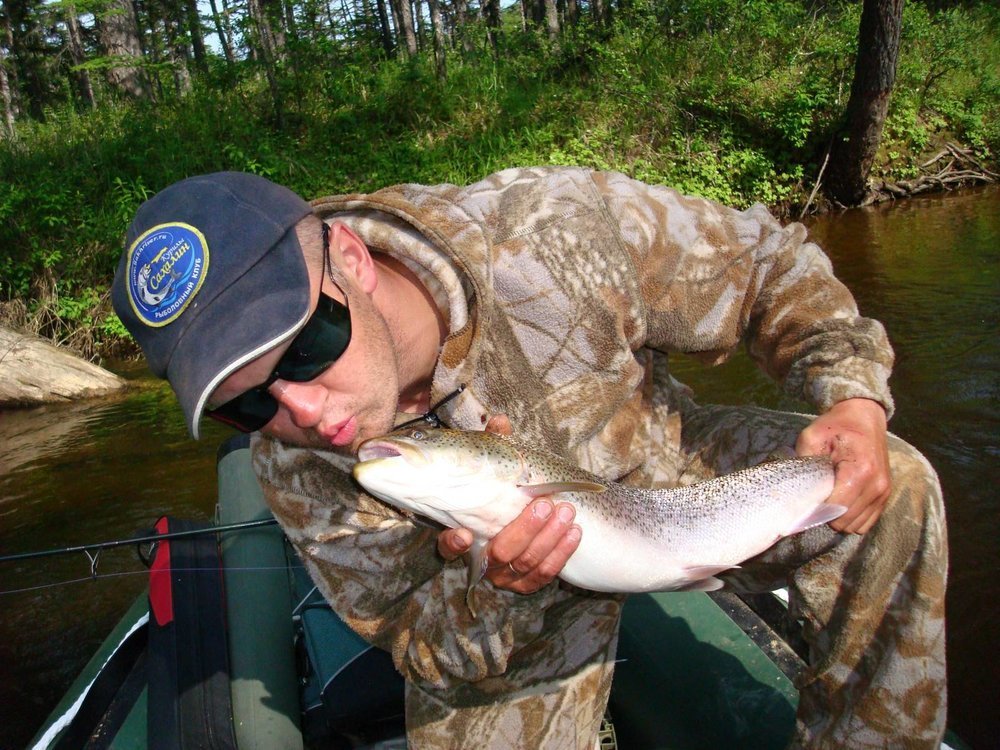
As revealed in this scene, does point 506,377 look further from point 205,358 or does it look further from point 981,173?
point 981,173

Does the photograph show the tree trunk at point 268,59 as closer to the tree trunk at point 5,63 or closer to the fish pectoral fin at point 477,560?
the fish pectoral fin at point 477,560

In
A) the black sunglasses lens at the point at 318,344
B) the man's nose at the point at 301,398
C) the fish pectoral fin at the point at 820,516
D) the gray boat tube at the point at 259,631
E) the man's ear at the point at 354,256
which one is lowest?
the gray boat tube at the point at 259,631

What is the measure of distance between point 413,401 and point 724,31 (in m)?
16.8

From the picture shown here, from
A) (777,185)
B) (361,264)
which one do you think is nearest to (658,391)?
(361,264)

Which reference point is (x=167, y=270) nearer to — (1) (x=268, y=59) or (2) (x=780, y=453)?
(2) (x=780, y=453)

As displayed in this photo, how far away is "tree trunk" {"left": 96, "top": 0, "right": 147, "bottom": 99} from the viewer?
16016mm

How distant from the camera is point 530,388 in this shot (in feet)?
8.85

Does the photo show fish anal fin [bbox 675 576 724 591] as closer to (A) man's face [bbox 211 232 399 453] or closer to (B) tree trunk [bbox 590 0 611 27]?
(A) man's face [bbox 211 232 399 453]

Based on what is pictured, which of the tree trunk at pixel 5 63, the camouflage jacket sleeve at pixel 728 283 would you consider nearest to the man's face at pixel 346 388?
the camouflage jacket sleeve at pixel 728 283

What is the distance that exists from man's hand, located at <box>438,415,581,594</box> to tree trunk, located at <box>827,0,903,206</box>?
13.1 m

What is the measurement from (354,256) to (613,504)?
1.10m

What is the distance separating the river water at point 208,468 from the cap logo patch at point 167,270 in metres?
1.25

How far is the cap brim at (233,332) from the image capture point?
2.01 metres

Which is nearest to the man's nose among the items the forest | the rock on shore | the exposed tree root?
the rock on shore
